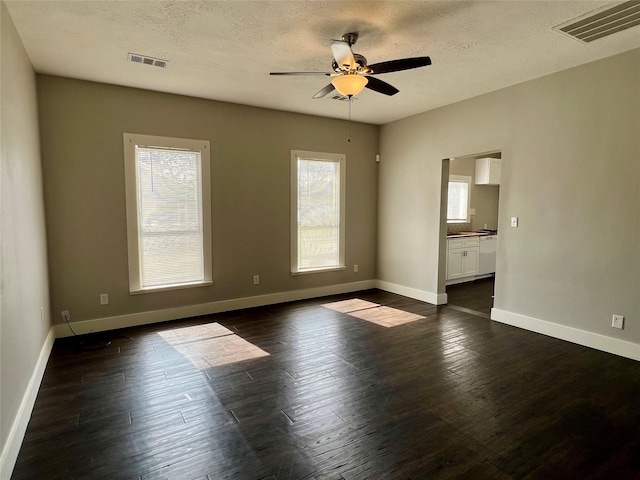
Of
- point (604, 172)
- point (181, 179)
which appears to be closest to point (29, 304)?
point (181, 179)

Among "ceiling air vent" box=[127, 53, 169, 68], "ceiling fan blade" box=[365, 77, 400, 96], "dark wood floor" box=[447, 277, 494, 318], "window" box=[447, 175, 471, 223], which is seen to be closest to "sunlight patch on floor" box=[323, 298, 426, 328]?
"dark wood floor" box=[447, 277, 494, 318]

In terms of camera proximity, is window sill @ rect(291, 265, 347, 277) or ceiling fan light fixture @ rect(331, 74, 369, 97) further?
window sill @ rect(291, 265, 347, 277)

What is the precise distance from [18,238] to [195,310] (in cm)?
242

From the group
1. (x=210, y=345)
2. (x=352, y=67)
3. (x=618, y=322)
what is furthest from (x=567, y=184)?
(x=210, y=345)

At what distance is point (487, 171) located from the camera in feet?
23.7

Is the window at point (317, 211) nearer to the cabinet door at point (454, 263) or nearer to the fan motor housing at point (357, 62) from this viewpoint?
the cabinet door at point (454, 263)

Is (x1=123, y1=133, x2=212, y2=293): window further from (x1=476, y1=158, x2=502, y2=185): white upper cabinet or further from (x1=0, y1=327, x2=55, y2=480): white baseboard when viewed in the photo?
(x1=476, y1=158, x2=502, y2=185): white upper cabinet

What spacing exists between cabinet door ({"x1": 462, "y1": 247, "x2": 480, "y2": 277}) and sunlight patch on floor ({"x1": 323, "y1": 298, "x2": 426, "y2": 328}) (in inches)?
89.2

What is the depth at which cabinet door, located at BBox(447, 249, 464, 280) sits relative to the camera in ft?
20.9

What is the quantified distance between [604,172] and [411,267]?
2817mm

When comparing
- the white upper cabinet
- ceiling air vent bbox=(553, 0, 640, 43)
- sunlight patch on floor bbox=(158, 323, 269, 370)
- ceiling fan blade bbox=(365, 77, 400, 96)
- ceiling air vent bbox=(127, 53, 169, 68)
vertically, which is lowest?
sunlight patch on floor bbox=(158, 323, 269, 370)

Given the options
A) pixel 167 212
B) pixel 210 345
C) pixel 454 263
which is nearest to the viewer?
pixel 210 345

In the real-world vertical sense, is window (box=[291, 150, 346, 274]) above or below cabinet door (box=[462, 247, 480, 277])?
above

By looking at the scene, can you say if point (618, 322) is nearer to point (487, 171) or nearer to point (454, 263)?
point (454, 263)
